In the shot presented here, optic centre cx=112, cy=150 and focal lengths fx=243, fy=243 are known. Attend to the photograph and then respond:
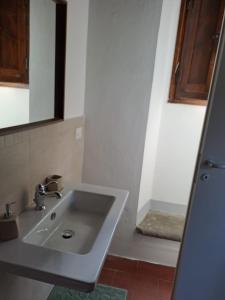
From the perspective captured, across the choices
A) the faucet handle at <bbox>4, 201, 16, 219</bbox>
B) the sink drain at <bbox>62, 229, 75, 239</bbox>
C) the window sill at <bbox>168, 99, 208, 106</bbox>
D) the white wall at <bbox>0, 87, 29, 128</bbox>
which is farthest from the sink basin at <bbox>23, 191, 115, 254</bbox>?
the window sill at <bbox>168, 99, 208, 106</bbox>

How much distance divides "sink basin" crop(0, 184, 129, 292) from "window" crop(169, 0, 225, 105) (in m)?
1.31

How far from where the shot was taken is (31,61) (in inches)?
52.1

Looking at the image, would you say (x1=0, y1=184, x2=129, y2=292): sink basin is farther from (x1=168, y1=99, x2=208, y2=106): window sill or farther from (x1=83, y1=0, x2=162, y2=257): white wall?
(x1=168, y1=99, x2=208, y2=106): window sill

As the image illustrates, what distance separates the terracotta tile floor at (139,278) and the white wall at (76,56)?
1.35 m

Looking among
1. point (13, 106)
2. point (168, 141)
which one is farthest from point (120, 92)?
point (13, 106)

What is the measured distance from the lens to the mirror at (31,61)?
1.15 metres

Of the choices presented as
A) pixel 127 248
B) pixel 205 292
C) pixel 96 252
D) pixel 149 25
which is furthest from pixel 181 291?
pixel 149 25

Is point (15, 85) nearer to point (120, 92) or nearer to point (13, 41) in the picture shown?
point (13, 41)

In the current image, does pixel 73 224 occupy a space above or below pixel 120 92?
below

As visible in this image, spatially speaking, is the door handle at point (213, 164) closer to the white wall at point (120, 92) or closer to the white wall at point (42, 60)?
the white wall at point (120, 92)

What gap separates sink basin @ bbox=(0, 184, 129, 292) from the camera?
0.87 metres

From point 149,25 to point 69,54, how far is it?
65 centimetres

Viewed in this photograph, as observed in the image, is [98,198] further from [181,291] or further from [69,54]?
[69,54]

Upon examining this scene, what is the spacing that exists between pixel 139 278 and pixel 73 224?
1.00m
